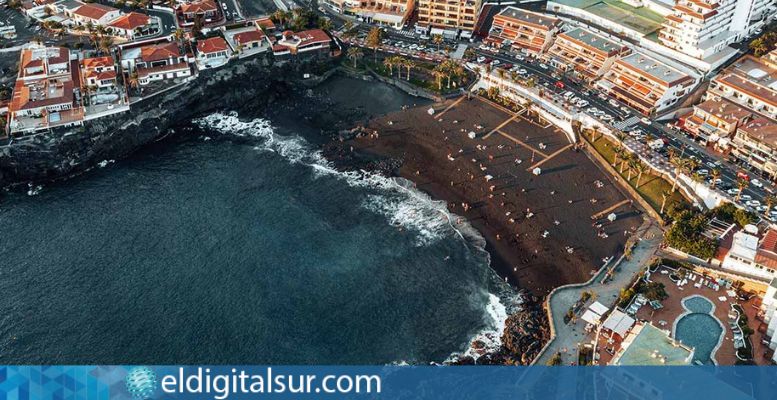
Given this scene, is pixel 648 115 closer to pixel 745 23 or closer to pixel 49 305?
pixel 745 23

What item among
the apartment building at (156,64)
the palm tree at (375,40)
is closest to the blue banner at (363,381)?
the apartment building at (156,64)

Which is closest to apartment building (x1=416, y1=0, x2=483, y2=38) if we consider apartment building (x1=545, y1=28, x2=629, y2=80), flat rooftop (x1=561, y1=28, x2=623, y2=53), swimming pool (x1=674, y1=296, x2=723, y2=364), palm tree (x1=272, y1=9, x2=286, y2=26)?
apartment building (x1=545, y1=28, x2=629, y2=80)

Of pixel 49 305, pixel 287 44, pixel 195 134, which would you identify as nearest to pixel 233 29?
pixel 287 44

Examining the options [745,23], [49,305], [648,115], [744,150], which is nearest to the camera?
[49,305]

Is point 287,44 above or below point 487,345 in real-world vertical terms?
above

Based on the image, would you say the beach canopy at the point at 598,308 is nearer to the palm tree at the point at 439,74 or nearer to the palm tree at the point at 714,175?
the palm tree at the point at 714,175

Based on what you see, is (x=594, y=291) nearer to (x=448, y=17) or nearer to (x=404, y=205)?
(x=404, y=205)

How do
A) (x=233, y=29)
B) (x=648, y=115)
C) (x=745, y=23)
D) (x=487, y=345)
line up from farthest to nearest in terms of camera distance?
(x=233, y=29) < (x=745, y=23) < (x=648, y=115) < (x=487, y=345)
